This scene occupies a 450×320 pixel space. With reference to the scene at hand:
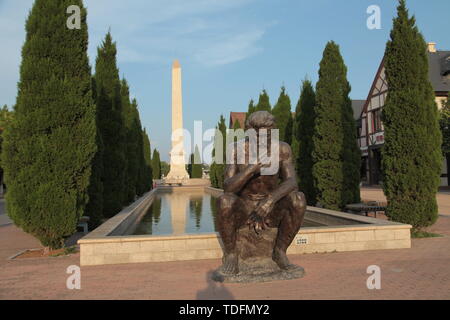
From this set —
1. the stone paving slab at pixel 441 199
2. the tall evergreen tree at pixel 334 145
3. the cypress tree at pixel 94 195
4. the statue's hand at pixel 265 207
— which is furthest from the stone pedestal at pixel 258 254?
the stone paving slab at pixel 441 199

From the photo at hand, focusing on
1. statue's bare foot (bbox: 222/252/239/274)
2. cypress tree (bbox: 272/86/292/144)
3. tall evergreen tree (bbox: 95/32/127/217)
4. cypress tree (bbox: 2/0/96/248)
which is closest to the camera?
statue's bare foot (bbox: 222/252/239/274)

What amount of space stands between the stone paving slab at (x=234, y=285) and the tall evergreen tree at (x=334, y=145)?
583 centimetres

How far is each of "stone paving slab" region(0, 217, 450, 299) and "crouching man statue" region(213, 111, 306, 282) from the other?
27cm

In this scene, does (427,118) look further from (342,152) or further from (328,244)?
(328,244)

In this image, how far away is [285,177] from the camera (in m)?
5.11

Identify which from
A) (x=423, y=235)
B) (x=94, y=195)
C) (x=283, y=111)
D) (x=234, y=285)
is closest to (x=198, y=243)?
(x=234, y=285)

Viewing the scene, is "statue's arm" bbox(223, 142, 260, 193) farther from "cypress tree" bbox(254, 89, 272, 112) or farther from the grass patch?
"cypress tree" bbox(254, 89, 272, 112)

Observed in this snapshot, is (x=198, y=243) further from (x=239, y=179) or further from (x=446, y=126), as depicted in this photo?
(x=446, y=126)

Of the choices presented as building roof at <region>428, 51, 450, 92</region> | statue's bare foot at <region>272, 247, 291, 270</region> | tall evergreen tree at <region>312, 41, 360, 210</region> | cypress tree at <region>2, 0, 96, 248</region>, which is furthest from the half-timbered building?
statue's bare foot at <region>272, 247, 291, 270</region>

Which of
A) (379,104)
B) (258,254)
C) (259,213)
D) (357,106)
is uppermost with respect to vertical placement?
(357,106)

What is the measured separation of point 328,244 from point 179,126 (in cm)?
2969

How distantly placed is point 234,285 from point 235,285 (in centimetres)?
1

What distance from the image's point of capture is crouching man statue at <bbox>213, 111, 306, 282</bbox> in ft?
15.8

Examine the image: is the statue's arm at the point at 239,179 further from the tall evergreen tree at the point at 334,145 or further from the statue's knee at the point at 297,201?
the tall evergreen tree at the point at 334,145
